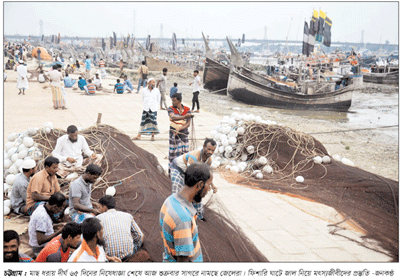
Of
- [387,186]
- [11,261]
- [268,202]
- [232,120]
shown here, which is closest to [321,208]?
[268,202]

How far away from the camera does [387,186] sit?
546 centimetres

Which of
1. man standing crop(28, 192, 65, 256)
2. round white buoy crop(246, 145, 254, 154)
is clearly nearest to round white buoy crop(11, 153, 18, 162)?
man standing crop(28, 192, 65, 256)

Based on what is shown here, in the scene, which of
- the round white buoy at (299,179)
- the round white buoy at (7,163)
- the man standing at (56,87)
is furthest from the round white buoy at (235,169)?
the man standing at (56,87)

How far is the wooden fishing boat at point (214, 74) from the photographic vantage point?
965 inches

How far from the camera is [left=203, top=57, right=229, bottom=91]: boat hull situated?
24.5 m

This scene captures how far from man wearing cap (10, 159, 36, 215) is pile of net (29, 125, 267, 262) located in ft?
2.72

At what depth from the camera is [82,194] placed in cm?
399

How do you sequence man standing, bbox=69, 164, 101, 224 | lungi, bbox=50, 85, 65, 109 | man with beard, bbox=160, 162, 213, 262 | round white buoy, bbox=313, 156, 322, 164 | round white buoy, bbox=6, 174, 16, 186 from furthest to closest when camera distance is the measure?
lungi, bbox=50, 85, 65, 109, round white buoy, bbox=313, 156, 322, 164, round white buoy, bbox=6, 174, 16, 186, man standing, bbox=69, 164, 101, 224, man with beard, bbox=160, 162, 213, 262

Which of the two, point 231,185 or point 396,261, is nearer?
point 396,261

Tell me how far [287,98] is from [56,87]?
1203cm

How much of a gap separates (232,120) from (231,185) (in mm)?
1712

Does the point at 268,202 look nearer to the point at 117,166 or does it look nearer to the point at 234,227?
the point at 234,227

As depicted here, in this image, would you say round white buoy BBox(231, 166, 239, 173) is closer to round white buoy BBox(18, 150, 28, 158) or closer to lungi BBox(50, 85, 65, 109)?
round white buoy BBox(18, 150, 28, 158)

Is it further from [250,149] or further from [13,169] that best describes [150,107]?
[13,169]
